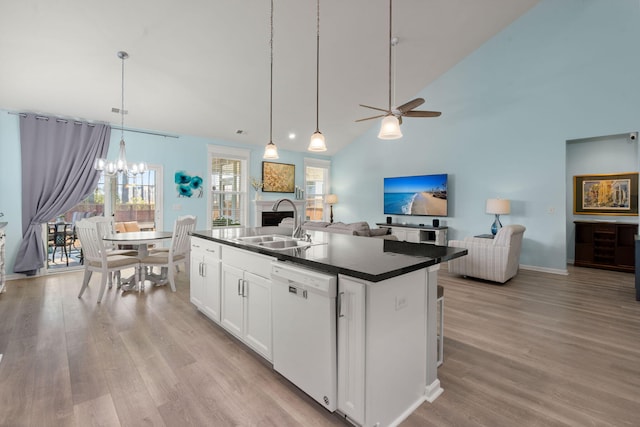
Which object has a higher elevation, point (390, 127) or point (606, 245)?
point (390, 127)

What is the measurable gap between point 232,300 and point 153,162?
14.4 feet

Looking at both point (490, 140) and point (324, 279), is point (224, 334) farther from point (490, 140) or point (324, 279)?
point (490, 140)

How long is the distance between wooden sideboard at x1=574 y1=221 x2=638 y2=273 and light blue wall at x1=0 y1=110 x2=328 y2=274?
21.0 ft

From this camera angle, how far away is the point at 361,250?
2.12m

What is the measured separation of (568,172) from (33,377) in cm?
803

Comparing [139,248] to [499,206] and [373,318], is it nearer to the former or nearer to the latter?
[373,318]

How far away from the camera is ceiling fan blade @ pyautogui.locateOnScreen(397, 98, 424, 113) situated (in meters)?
4.19

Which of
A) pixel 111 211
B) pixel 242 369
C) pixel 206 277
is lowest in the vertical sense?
pixel 242 369

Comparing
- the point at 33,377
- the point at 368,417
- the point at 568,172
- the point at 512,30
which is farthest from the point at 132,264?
the point at 568,172

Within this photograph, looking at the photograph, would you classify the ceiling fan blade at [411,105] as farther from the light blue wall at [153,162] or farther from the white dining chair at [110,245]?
the white dining chair at [110,245]

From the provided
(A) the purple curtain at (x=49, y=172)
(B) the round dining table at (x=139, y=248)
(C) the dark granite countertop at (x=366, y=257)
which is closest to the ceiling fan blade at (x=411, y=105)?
(C) the dark granite countertop at (x=366, y=257)

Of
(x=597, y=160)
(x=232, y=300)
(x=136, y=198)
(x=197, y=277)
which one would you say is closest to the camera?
(x=232, y=300)

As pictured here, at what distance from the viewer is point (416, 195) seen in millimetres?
6922

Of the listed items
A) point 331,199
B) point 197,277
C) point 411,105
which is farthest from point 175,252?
point 331,199
